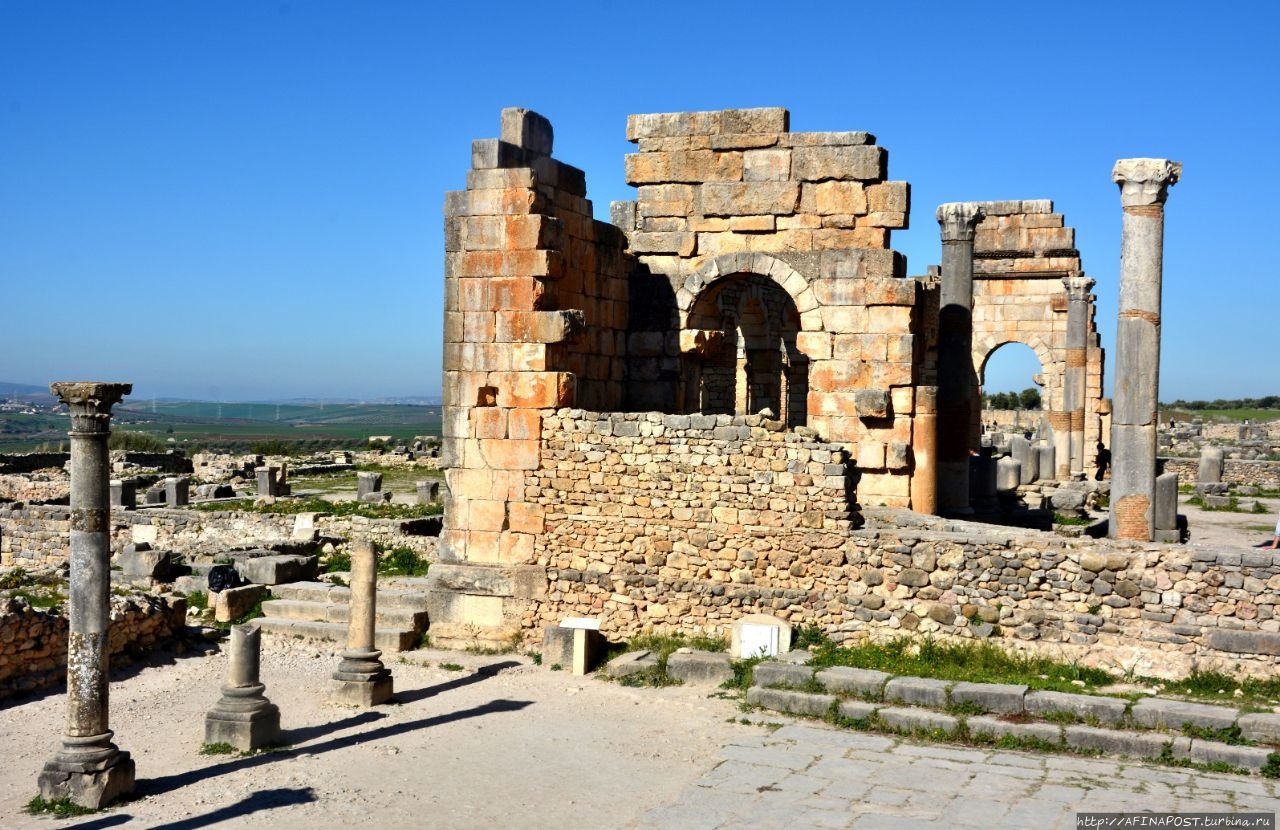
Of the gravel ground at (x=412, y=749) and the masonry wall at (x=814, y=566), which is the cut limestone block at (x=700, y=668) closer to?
the gravel ground at (x=412, y=749)

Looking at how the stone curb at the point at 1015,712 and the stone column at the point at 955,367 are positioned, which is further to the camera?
the stone column at the point at 955,367

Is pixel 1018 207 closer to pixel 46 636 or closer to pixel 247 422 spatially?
pixel 46 636

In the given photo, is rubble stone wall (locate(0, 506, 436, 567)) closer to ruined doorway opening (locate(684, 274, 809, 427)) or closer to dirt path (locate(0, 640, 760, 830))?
ruined doorway opening (locate(684, 274, 809, 427))

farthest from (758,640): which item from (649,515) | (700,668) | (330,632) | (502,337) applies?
(330,632)

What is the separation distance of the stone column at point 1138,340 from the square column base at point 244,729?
9281 mm

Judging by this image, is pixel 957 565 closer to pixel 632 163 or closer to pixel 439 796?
pixel 439 796

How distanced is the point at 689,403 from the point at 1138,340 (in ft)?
17.7

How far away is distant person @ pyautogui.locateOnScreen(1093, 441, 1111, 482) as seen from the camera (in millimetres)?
28697

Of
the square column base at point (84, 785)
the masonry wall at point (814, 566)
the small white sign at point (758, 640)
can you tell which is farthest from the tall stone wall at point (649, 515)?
the square column base at point (84, 785)

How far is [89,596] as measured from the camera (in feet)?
29.6

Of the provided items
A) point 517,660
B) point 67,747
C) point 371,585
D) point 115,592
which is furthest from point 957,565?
point 115,592

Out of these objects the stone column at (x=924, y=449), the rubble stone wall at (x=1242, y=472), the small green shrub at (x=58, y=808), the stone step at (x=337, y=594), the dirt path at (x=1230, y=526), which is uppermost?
the stone column at (x=924, y=449)

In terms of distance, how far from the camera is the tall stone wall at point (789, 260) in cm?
1412

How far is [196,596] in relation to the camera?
1584 cm
